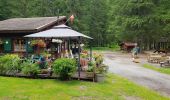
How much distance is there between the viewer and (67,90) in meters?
15.4

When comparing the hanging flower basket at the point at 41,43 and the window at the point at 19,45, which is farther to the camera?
the window at the point at 19,45

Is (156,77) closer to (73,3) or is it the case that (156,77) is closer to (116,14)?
(116,14)

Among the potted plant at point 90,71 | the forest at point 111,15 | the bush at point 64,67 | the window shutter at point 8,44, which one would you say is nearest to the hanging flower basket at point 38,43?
the window shutter at point 8,44

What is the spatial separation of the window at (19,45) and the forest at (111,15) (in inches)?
739

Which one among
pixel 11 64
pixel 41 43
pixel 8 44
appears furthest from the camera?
pixel 8 44

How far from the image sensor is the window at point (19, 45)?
27203 mm

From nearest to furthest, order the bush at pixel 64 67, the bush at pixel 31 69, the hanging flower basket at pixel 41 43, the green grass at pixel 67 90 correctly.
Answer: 1. the green grass at pixel 67 90
2. the bush at pixel 64 67
3. the bush at pixel 31 69
4. the hanging flower basket at pixel 41 43

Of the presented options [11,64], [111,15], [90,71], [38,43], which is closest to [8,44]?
[38,43]

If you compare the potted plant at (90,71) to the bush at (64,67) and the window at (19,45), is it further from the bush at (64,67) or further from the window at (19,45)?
the window at (19,45)

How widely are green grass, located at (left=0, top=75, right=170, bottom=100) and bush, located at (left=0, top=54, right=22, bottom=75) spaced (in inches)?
38.0

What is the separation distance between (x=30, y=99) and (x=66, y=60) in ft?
14.5

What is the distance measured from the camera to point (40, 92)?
1484 centimetres

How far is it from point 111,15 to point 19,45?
3427 cm

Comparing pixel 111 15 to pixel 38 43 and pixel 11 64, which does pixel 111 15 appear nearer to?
pixel 38 43
